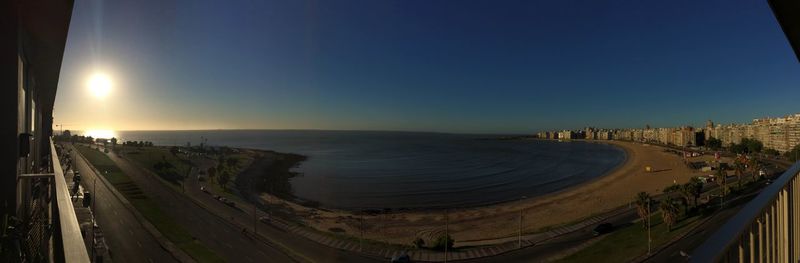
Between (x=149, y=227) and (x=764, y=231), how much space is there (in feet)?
35.7

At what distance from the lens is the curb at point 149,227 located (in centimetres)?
743

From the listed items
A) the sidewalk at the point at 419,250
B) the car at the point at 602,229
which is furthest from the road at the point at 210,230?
the car at the point at 602,229

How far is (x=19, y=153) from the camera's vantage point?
6.00ft

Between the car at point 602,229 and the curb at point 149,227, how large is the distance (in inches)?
427

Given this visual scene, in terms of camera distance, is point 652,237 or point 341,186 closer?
point 652,237

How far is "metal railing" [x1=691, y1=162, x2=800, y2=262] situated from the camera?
2.05 ft

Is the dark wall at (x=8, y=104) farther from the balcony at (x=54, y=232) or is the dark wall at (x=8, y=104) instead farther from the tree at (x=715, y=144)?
the tree at (x=715, y=144)

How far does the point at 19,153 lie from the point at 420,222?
12.7m

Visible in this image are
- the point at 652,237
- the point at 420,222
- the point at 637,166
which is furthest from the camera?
the point at 637,166

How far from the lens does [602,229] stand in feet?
36.3

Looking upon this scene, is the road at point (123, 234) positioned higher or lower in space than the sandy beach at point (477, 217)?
higher

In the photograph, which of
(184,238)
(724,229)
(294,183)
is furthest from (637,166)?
(724,229)

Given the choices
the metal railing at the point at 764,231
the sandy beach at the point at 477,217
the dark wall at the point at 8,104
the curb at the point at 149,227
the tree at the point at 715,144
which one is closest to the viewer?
the metal railing at the point at 764,231

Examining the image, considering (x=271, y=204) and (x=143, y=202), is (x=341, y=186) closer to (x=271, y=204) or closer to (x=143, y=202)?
(x=271, y=204)
